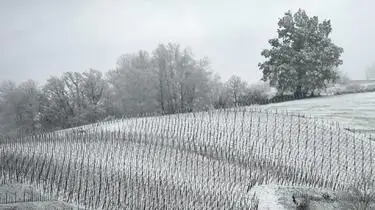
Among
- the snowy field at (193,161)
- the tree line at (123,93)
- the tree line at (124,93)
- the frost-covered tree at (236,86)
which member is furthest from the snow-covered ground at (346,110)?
the frost-covered tree at (236,86)

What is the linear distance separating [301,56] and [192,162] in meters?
28.2

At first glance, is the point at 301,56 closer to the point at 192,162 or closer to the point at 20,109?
the point at 192,162

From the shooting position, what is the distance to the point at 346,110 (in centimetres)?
3475

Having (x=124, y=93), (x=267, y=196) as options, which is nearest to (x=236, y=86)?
(x=124, y=93)

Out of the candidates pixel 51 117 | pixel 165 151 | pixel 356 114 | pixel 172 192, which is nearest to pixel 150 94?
pixel 51 117

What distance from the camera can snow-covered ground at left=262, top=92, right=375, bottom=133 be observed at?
2915cm

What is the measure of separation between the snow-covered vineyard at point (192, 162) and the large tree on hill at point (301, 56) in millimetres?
17830

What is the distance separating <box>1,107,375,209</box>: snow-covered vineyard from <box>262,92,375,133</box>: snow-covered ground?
8.93 ft

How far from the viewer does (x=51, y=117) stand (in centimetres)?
6153

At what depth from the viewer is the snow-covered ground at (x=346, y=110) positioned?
29148 mm

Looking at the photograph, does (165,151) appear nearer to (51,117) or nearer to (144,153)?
(144,153)

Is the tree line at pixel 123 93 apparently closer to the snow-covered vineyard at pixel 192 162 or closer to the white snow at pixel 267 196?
the snow-covered vineyard at pixel 192 162

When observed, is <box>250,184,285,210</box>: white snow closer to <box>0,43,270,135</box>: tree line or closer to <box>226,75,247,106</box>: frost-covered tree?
<box>0,43,270,135</box>: tree line

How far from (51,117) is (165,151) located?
42.9 meters
